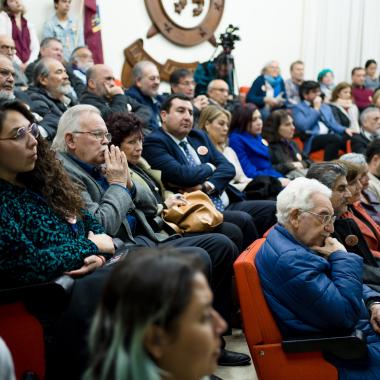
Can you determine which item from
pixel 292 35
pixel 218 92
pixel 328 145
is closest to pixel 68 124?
pixel 218 92

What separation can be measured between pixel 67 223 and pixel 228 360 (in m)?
0.97

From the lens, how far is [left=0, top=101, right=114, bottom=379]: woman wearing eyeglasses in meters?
1.80

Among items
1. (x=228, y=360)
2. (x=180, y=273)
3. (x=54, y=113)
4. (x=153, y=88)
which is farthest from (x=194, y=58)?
(x=180, y=273)

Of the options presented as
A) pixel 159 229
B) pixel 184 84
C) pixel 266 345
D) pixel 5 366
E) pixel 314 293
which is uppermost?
pixel 184 84

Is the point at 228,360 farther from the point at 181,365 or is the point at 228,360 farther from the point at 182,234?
the point at 181,365

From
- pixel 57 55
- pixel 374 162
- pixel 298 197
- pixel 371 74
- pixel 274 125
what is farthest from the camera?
pixel 371 74

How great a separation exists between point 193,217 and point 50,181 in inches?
37.9

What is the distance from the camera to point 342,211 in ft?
9.26

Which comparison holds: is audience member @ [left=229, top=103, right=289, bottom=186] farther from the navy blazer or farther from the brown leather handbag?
the brown leather handbag

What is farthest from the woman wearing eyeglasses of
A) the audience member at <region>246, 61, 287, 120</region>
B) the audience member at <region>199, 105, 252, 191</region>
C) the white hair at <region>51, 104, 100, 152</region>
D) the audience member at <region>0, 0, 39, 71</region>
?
the audience member at <region>246, 61, 287, 120</region>

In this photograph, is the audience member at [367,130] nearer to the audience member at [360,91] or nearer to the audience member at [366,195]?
the audience member at [360,91]

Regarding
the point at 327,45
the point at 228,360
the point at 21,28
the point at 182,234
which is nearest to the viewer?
the point at 228,360

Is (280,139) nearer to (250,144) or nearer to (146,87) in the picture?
(250,144)

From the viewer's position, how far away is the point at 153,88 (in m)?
4.69
